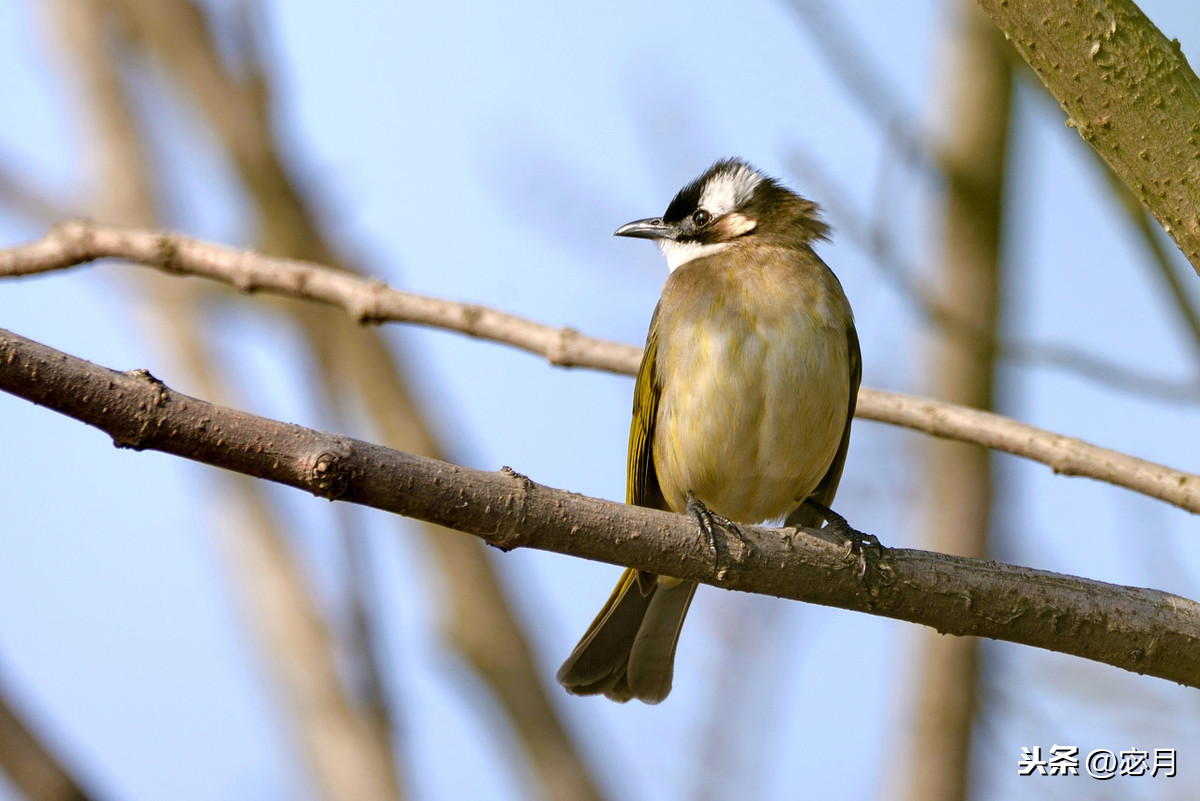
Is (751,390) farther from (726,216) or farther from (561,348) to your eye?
(726,216)

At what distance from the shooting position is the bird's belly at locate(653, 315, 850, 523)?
3939mm

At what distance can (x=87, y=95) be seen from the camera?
773cm

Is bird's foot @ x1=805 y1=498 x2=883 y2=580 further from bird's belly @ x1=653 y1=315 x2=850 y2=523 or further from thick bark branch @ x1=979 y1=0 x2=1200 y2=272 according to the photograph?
thick bark branch @ x1=979 y1=0 x2=1200 y2=272

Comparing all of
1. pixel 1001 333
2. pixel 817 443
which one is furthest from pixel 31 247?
pixel 1001 333

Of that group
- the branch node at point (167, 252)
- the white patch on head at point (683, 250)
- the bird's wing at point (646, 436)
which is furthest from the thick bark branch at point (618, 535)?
the white patch on head at point (683, 250)

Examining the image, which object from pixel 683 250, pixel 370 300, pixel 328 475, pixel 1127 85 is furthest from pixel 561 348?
pixel 1127 85

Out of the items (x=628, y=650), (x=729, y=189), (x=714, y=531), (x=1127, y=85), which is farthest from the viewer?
(x=729, y=189)

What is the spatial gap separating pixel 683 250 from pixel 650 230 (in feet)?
0.70

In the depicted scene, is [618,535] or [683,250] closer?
[618,535]

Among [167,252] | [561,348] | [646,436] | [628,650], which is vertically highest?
[167,252]

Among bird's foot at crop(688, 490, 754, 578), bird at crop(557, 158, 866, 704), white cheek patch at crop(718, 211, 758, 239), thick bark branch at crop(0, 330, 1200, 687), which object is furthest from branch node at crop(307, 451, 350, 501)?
white cheek patch at crop(718, 211, 758, 239)

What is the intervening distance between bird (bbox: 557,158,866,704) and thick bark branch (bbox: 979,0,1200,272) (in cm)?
166

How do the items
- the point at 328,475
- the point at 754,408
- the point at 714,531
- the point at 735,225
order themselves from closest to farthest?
the point at 328,475 < the point at 714,531 < the point at 754,408 < the point at 735,225

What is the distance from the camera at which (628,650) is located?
13.8 ft
